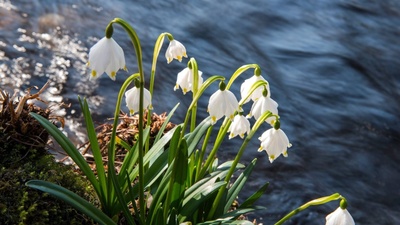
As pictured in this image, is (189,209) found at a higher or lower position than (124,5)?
higher

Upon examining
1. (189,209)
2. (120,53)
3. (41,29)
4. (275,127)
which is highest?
(120,53)

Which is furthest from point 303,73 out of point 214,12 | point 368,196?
point 368,196

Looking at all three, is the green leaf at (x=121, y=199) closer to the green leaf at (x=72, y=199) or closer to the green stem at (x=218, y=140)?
the green leaf at (x=72, y=199)

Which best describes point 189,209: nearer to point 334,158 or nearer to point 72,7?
point 334,158

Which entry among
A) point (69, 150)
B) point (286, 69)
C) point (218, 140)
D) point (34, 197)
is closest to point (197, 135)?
point (218, 140)

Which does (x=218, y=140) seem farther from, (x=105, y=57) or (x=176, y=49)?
(x=105, y=57)

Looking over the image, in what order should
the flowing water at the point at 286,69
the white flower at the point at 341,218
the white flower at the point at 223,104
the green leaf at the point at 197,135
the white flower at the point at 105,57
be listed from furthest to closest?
the flowing water at the point at 286,69 → the green leaf at the point at 197,135 → the white flower at the point at 223,104 → the white flower at the point at 341,218 → the white flower at the point at 105,57

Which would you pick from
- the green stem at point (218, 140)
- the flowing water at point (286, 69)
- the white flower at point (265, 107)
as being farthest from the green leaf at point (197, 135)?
the flowing water at point (286, 69)
